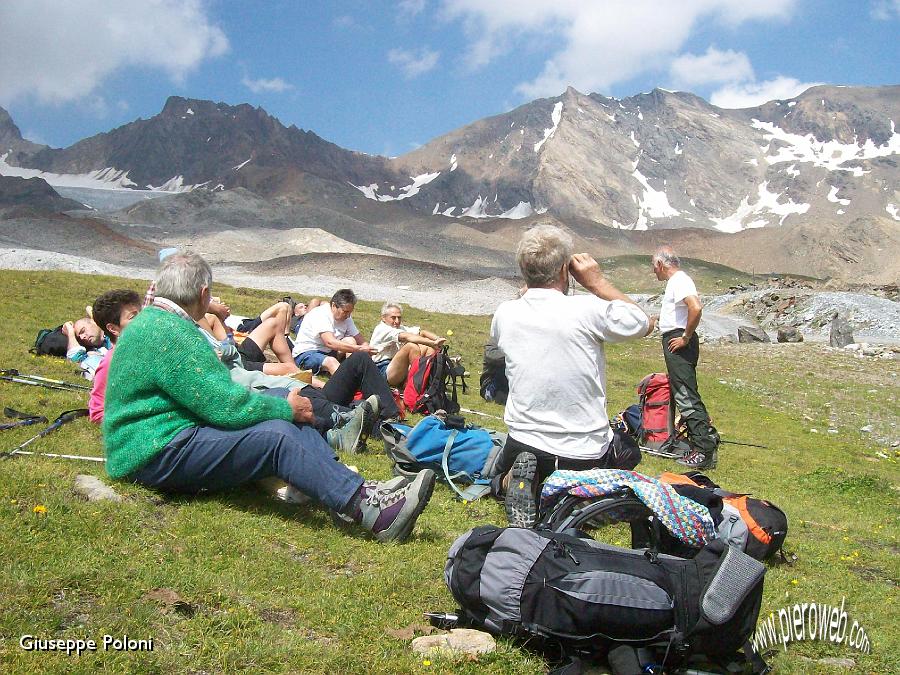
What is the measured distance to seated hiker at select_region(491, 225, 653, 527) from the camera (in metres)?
5.06

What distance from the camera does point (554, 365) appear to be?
5090 millimetres

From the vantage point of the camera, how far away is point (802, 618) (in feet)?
13.8

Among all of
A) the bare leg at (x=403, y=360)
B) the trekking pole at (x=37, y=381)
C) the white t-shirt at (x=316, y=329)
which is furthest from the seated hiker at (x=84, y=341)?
the bare leg at (x=403, y=360)

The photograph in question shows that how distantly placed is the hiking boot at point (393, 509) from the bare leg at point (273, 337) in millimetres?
5447

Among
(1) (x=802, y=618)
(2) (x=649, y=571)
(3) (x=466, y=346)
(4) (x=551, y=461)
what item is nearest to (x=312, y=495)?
(4) (x=551, y=461)

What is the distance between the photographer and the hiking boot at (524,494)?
199 inches

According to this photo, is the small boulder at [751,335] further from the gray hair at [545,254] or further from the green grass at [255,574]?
the gray hair at [545,254]

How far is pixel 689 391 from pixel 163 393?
6535 millimetres

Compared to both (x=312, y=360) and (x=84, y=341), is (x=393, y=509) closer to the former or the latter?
(x=312, y=360)

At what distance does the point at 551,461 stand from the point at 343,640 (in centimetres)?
204

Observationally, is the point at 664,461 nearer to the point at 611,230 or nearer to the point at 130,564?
the point at 130,564

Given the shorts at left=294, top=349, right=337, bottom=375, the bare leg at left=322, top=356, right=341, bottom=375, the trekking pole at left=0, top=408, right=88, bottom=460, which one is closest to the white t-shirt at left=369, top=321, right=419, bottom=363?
the bare leg at left=322, top=356, right=341, bottom=375

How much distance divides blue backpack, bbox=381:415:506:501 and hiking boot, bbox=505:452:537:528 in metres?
1.44

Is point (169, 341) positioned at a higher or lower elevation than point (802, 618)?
higher
